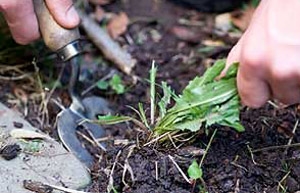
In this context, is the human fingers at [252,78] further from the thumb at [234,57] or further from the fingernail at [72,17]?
the fingernail at [72,17]

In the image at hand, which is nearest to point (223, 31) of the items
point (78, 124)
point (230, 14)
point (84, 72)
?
point (230, 14)

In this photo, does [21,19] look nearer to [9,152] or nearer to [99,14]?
[9,152]

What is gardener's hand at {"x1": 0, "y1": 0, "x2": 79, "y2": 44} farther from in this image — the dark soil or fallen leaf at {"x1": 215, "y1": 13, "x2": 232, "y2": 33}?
fallen leaf at {"x1": 215, "y1": 13, "x2": 232, "y2": 33}

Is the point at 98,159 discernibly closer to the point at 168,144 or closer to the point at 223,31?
the point at 168,144

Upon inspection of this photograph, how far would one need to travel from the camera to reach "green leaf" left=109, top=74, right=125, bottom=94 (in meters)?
1.91

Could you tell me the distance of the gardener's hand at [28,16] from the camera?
1593 mm

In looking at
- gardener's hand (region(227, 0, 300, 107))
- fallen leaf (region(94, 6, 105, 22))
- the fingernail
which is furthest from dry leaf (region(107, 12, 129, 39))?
gardener's hand (region(227, 0, 300, 107))

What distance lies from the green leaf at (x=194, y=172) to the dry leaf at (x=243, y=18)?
848 millimetres

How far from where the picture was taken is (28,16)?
5.32ft

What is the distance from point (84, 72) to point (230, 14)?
0.56 m

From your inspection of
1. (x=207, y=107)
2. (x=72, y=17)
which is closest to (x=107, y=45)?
(x=72, y=17)

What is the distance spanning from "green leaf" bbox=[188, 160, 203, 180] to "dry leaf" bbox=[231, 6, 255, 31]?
85 centimetres

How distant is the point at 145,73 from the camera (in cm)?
199

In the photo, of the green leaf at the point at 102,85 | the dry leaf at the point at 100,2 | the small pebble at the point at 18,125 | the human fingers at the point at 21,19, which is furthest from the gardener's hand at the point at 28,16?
the dry leaf at the point at 100,2
